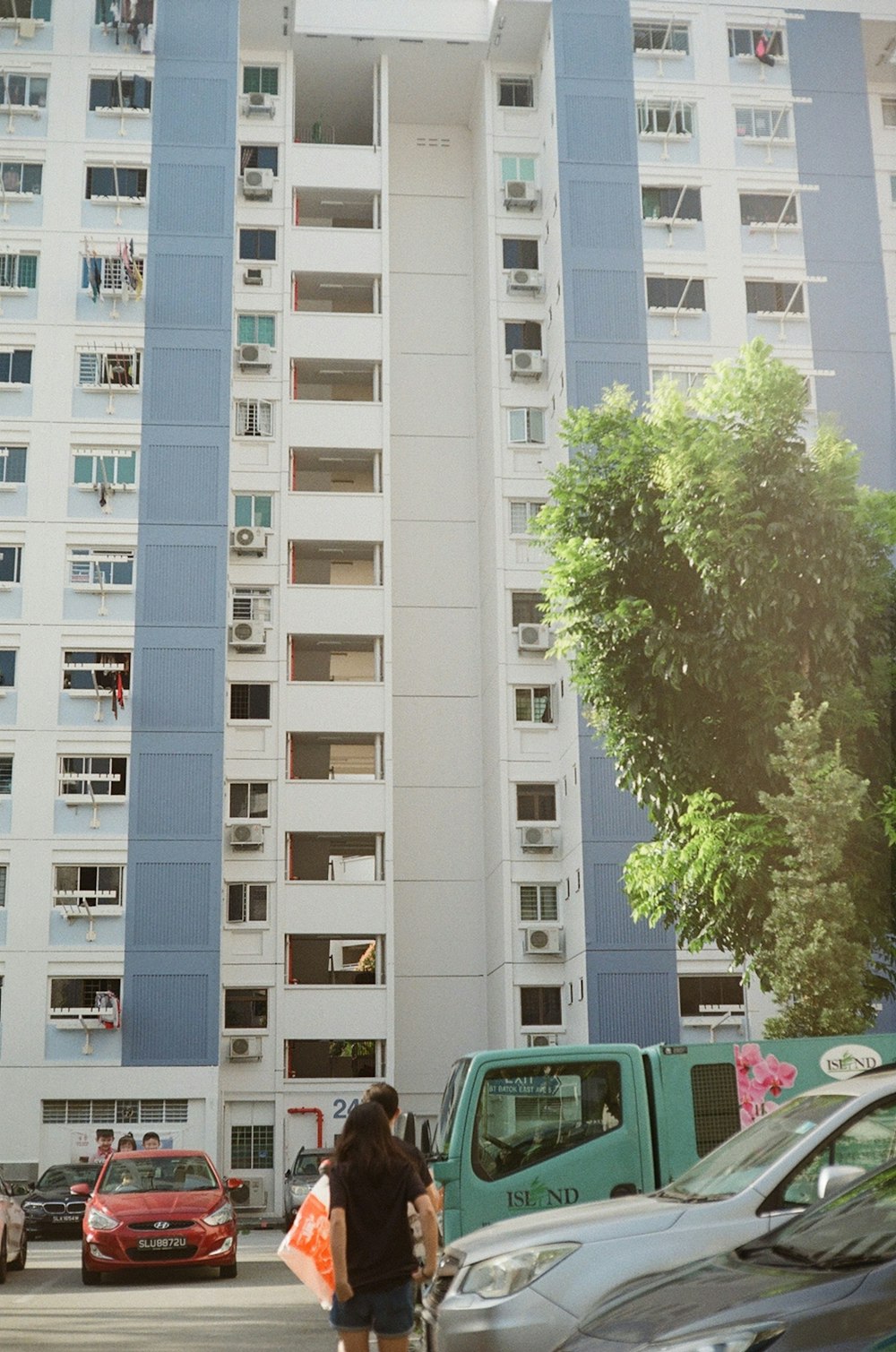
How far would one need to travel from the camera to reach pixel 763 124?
115ft

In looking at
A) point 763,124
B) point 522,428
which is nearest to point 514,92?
point 763,124

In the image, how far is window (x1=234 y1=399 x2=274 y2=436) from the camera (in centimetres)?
3456

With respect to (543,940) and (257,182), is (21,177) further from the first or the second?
(543,940)

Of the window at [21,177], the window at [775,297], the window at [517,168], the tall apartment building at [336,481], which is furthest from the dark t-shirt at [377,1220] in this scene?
the window at [517,168]

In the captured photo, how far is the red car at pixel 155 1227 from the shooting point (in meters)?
14.6

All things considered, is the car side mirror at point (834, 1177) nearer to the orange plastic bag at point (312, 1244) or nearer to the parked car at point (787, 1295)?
the parked car at point (787, 1295)

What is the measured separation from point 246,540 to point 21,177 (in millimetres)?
9140

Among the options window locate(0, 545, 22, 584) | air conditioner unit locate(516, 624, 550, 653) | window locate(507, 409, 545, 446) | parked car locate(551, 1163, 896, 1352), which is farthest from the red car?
window locate(507, 409, 545, 446)

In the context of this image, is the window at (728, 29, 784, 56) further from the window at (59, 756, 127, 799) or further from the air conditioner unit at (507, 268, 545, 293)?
the window at (59, 756, 127, 799)

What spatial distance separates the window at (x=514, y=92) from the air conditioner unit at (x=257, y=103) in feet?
16.5

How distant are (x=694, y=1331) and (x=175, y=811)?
Result: 1105 inches

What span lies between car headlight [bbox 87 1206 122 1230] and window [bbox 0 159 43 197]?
25057 millimetres

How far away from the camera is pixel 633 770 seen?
17.0 metres

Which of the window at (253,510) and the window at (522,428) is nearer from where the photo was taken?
the window at (253,510)
